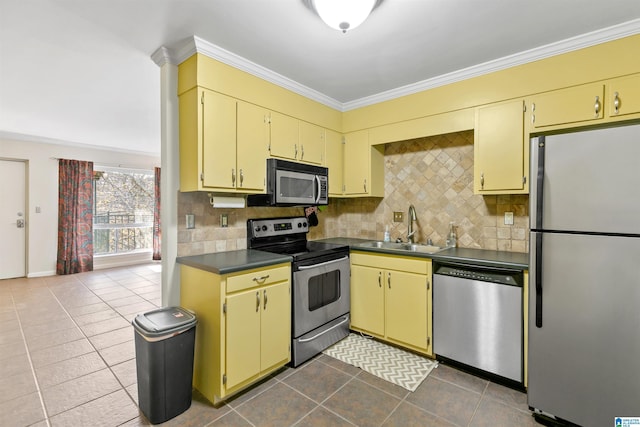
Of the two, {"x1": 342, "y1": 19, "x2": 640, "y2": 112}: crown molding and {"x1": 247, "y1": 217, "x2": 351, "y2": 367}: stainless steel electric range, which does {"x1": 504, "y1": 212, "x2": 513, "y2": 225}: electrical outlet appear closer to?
{"x1": 342, "y1": 19, "x2": 640, "y2": 112}: crown molding

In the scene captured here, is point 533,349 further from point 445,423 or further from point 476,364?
point 445,423

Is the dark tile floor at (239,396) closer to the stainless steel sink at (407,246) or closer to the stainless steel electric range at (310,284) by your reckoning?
the stainless steel electric range at (310,284)

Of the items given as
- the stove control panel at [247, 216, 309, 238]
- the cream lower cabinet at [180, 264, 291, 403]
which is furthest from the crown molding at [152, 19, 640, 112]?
the cream lower cabinet at [180, 264, 291, 403]

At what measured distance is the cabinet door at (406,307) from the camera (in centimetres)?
245

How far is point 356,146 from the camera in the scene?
3.32m

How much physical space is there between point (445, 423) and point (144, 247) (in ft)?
23.3

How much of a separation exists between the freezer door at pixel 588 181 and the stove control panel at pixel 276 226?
2.09 m

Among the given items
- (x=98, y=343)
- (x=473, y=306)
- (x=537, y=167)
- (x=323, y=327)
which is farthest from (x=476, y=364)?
(x=98, y=343)

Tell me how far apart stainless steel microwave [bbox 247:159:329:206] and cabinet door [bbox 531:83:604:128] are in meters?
1.84

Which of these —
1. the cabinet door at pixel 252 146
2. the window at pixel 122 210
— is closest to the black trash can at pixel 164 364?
the cabinet door at pixel 252 146

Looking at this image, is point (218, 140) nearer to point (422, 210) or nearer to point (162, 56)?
point (162, 56)

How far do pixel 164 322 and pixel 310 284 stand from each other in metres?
1.11

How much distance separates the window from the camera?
20.2 feet

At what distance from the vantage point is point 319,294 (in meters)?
2.58
